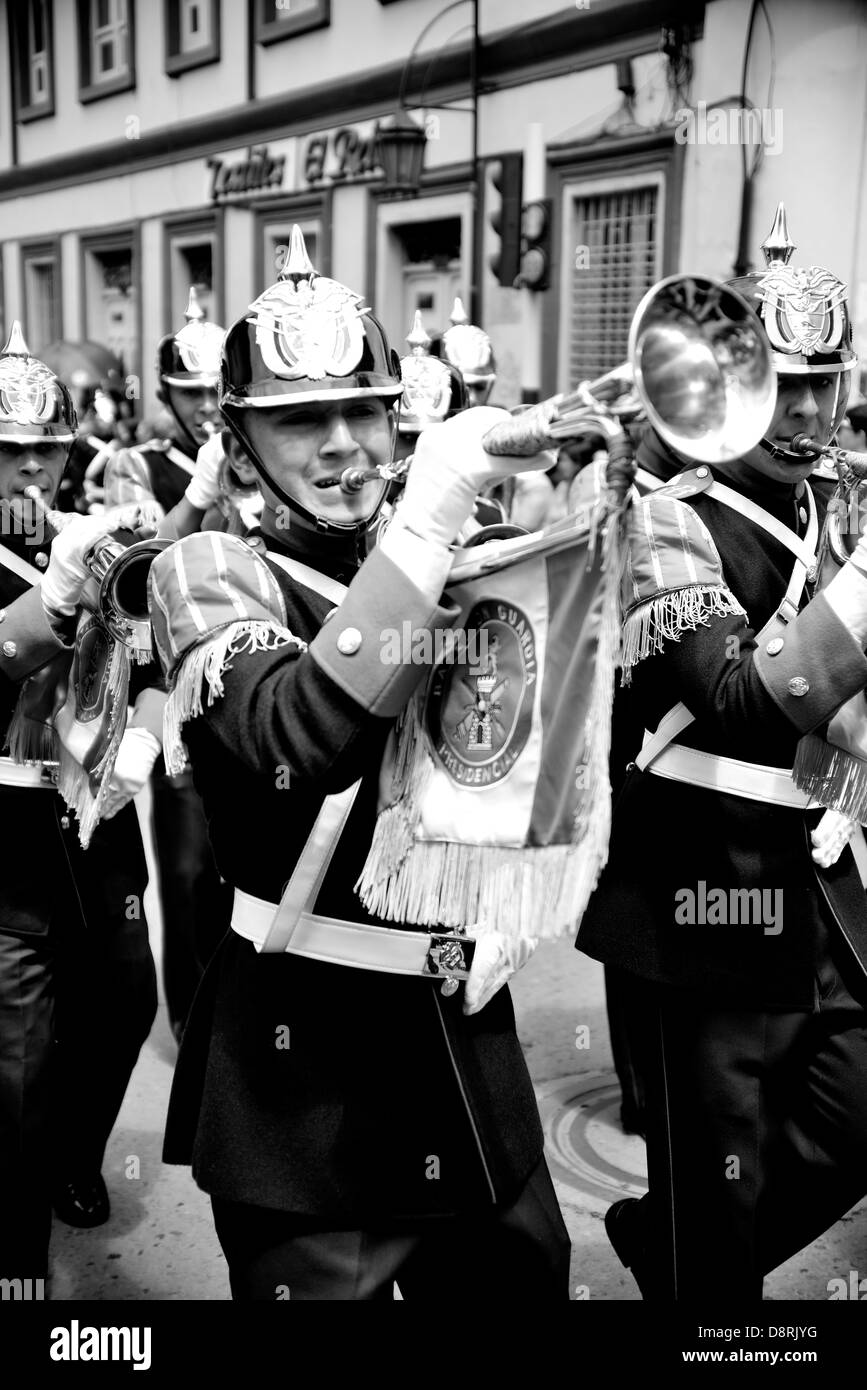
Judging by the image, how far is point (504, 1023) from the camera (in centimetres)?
238

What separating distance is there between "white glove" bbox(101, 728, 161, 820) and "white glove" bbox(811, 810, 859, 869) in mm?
1483

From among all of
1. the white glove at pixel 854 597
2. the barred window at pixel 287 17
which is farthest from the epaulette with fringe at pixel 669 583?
the barred window at pixel 287 17

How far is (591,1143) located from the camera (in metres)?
4.21

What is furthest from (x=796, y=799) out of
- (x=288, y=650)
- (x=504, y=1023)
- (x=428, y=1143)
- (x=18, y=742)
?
(x=18, y=742)

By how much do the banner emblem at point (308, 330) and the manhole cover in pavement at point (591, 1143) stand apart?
2.34m

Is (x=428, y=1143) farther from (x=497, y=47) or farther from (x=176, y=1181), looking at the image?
(x=497, y=47)

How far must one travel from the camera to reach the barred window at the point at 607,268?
32.7ft

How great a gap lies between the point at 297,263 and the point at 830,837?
4.52 ft

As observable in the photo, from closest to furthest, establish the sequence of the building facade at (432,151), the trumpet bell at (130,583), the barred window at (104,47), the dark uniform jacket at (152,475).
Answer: the trumpet bell at (130,583) → the dark uniform jacket at (152,475) → the building facade at (432,151) → the barred window at (104,47)

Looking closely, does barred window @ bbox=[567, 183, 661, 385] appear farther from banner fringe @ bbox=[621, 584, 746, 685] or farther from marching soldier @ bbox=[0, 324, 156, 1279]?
banner fringe @ bbox=[621, 584, 746, 685]

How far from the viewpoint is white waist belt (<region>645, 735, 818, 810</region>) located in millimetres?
2783

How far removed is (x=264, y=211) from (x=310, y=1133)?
13.4m

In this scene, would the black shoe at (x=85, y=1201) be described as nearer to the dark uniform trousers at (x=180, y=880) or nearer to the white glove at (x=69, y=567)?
the dark uniform trousers at (x=180, y=880)

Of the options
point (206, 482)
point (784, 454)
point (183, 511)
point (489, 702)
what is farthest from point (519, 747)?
point (183, 511)
